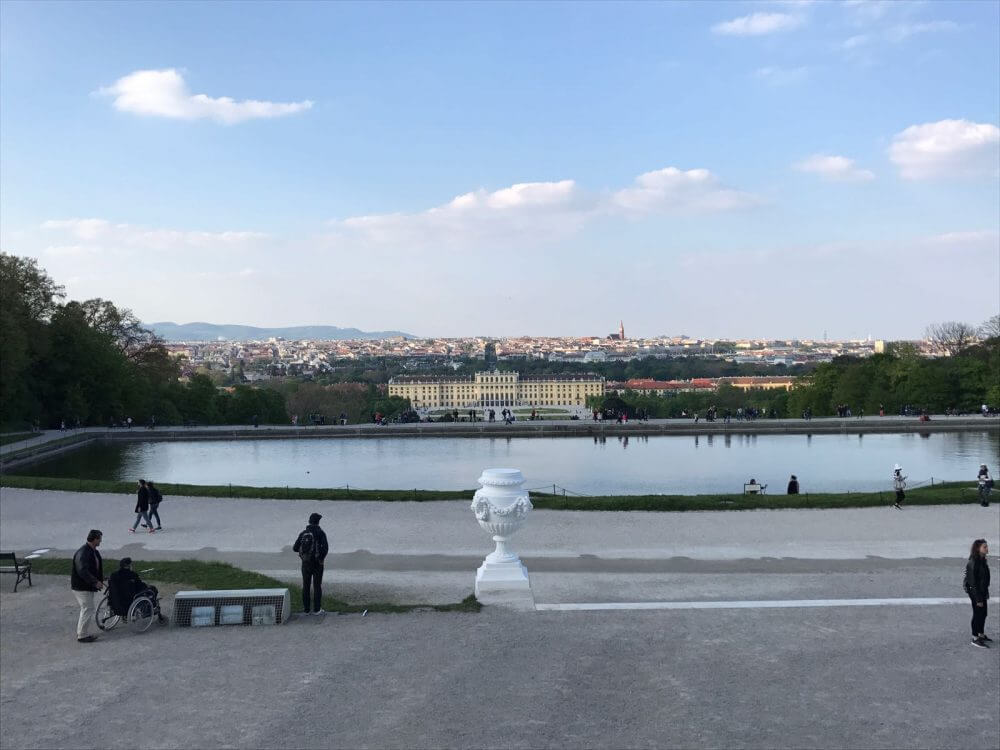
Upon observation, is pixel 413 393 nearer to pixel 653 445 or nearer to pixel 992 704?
pixel 653 445

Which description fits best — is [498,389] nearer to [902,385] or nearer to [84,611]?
[902,385]

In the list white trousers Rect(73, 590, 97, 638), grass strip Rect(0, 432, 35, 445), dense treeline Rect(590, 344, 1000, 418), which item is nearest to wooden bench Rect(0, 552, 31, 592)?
white trousers Rect(73, 590, 97, 638)

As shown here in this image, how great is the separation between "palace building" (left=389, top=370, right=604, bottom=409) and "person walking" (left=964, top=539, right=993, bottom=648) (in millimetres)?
125727

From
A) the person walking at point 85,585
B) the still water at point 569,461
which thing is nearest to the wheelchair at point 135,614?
the person walking at point 85,585

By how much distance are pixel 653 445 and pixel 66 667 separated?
79.5 feet

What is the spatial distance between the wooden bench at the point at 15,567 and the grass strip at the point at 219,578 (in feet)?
0.73

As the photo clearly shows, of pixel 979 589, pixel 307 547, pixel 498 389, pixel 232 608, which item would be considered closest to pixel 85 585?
pixel 232 608

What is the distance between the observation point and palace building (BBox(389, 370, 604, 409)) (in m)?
136

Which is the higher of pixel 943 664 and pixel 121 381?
pixel 121 381

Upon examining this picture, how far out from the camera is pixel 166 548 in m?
12.0

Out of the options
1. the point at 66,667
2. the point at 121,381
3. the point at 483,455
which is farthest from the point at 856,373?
the point at 66,667

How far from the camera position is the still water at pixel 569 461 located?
70.6 ft

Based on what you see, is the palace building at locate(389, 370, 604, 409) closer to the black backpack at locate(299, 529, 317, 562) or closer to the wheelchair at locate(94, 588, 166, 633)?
the black backpack at locate(299, 529, 317, 562)

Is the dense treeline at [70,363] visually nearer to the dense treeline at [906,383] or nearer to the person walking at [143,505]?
the person walking at [143,505]
